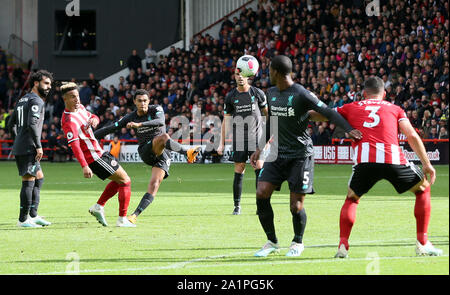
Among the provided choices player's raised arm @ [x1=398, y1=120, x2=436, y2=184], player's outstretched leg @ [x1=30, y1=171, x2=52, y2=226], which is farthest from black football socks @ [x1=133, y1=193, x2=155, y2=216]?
player's raised arm @ [x1=398, y1=120, x2=436, y2=184]

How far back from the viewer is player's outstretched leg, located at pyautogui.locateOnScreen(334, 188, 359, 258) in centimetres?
844

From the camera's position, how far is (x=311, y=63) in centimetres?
3181

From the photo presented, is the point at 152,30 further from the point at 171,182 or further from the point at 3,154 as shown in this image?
the point at 171,182

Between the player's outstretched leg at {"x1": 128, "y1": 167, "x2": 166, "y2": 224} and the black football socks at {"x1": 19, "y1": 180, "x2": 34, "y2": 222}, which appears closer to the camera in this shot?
the black football socks at {"x1": 19, "y1": 180, "x2": 34, "y2": 222}

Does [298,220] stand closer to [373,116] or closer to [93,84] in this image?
[373,116]

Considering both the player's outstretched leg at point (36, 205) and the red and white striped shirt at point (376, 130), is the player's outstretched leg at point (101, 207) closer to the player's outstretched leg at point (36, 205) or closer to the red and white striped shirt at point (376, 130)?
the player's outstretched leg at point (36, 205)

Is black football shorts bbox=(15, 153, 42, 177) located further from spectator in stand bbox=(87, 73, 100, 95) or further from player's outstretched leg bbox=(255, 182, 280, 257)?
spectator in stand bbox=(87, 73, 100, 95)

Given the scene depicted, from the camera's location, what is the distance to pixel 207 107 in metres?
33.5

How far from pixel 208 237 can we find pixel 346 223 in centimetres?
258

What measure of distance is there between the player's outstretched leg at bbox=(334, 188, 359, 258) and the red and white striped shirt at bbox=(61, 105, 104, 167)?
4.57 m

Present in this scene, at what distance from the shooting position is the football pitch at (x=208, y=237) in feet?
26.5

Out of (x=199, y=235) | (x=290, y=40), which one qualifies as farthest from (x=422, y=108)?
(x=199, y=235)

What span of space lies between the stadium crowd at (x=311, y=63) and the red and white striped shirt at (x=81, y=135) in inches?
673

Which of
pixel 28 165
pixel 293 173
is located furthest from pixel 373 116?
pixel 28 165
